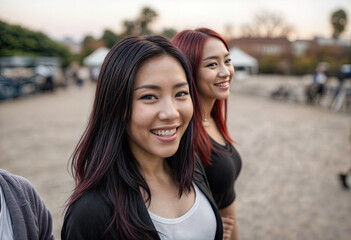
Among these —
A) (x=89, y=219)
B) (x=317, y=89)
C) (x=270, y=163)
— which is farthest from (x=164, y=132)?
(x=317, y=89)

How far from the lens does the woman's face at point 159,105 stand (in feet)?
3.62

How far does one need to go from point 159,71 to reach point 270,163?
202 inches

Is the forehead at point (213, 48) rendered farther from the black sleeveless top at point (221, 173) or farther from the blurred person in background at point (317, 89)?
the blurred person in background at point (317, 89)

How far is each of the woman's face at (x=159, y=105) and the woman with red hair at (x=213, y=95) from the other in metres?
0.48

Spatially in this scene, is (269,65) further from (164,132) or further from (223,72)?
(164,132)

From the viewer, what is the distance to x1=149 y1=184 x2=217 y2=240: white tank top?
1179 millimetres

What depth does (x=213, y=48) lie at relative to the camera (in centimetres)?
179

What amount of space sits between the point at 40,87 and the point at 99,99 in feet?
59.8

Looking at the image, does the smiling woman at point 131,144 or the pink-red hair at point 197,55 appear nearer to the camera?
the smiling woman at point 131,144

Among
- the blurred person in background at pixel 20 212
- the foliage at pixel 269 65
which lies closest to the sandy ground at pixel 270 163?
the blurred person in background at pixel 20 212

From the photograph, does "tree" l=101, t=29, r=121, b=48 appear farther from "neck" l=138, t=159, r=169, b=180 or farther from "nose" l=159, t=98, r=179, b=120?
"nose" l=159, t=98, r=179, b=120

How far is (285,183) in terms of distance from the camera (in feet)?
15.8

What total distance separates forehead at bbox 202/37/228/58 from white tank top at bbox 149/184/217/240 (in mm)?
870

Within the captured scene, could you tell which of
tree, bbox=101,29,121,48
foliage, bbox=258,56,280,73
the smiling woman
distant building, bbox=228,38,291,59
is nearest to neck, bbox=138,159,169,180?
the smiling woman
